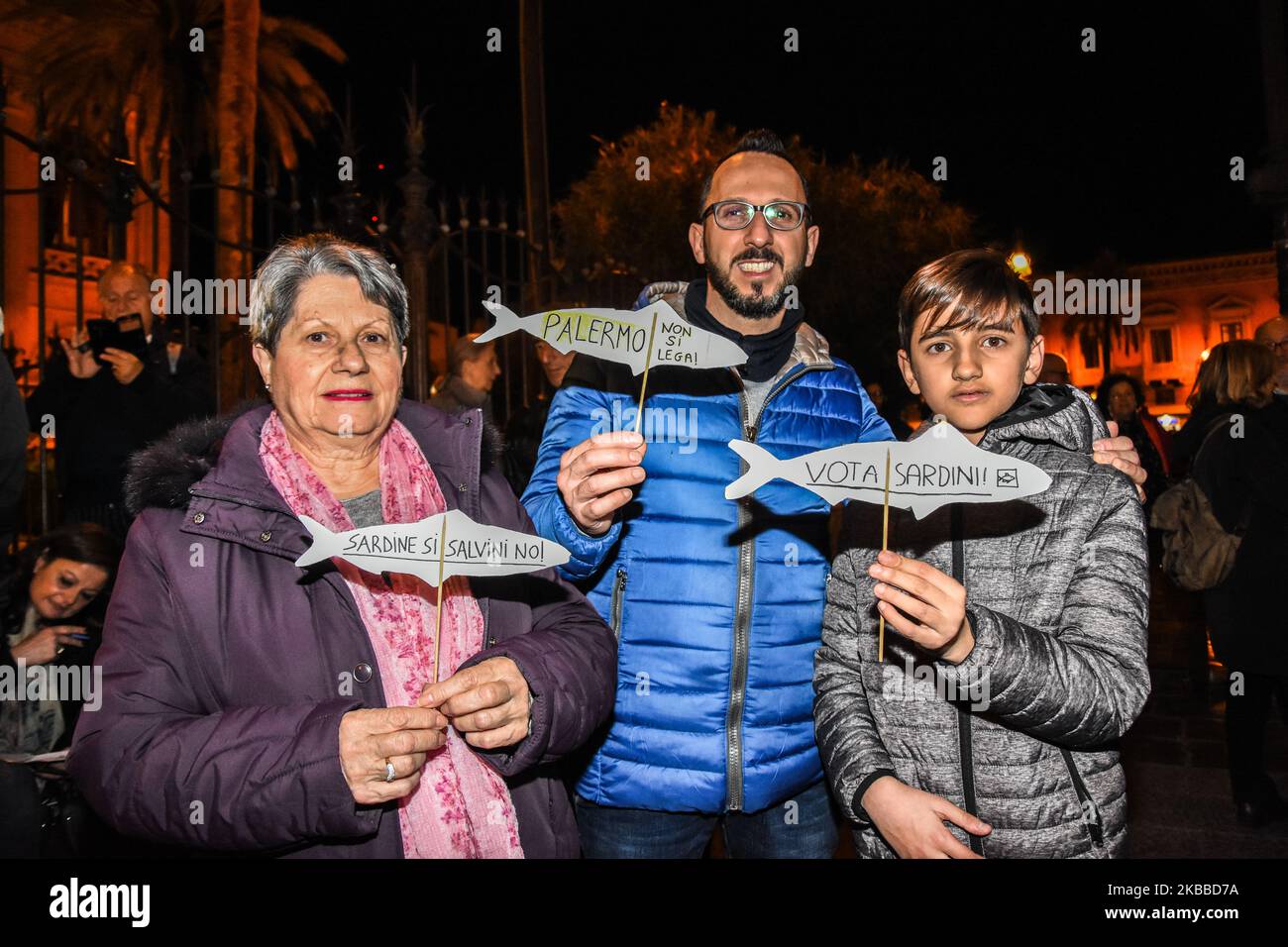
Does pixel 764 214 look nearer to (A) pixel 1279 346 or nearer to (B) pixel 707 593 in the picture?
(B) pixel 707 593

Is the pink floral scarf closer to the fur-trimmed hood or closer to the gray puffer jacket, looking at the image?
the fur-trimmed hood

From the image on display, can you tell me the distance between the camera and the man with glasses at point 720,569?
97.2 inches

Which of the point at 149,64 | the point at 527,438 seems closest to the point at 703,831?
the point at 527,438

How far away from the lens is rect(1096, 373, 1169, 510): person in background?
7.00m

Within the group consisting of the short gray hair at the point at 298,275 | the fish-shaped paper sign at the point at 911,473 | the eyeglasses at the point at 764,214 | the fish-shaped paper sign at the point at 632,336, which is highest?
the eyeglasses at the point at 764,214

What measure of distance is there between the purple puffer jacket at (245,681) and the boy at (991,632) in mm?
665

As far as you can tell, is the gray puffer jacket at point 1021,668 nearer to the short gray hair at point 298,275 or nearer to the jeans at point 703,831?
the jeans at point 703,831

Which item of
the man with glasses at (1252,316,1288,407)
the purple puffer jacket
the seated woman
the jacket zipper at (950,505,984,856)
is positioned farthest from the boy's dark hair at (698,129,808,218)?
the man with glasses at (1252,316,1288,407)

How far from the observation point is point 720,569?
8.19ft

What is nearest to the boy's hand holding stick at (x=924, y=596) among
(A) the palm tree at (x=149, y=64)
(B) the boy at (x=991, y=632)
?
(B) the boy at (x=991, y=632)

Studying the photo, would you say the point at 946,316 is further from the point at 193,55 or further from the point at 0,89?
the point at 193,55

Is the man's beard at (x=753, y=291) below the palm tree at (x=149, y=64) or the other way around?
below

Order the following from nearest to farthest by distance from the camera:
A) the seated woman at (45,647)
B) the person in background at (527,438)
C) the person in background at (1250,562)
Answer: the seated woman at (45,647)
the person in background at (1250,562)
the person in background at (527,438)

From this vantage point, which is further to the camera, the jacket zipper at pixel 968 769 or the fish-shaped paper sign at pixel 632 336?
the fish-shaped paper sign at pixel 632 336
